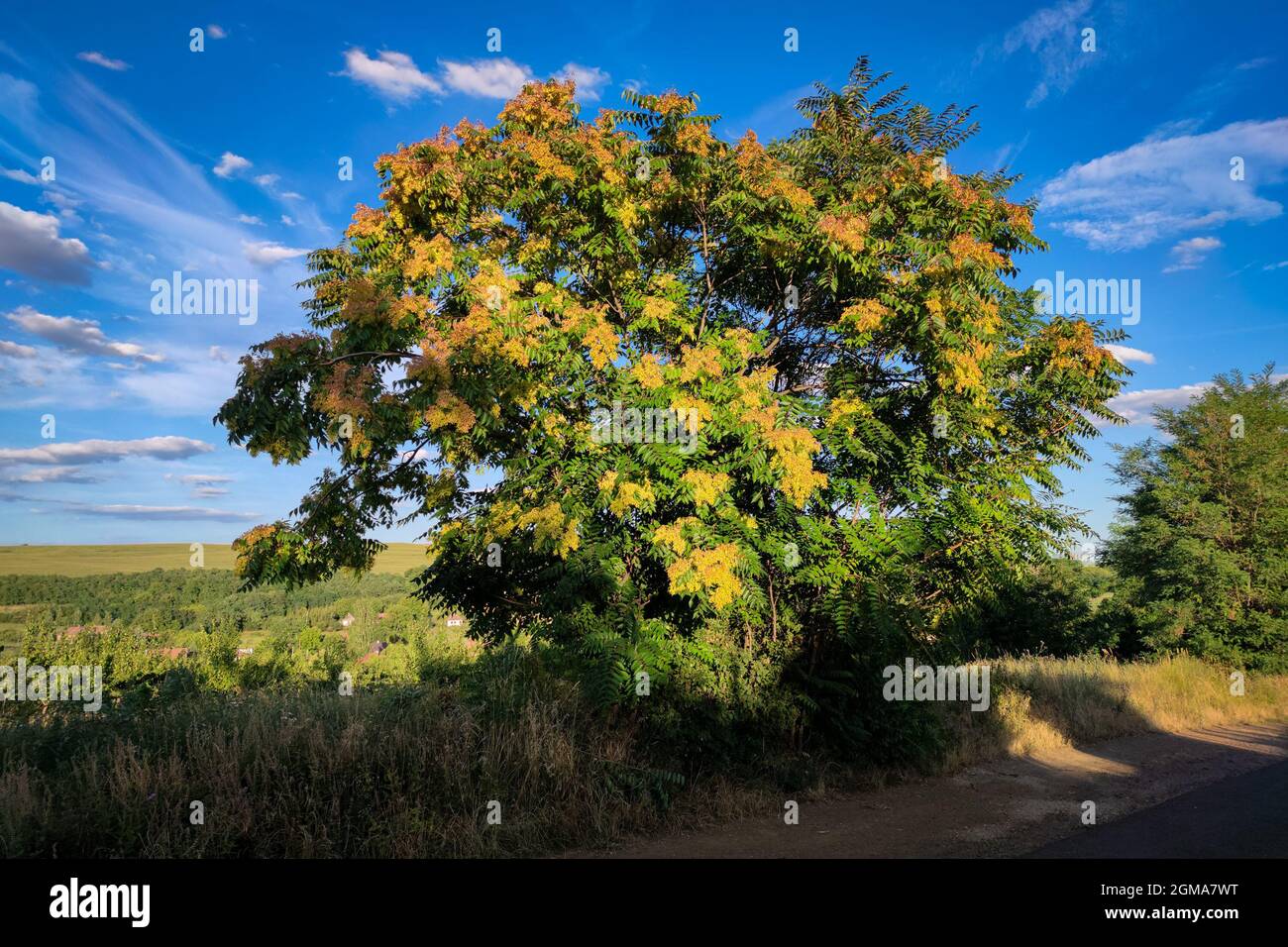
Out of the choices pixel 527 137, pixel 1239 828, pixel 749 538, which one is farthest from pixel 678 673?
pixel 527 137

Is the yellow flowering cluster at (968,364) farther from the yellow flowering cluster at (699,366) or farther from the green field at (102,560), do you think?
the green field at (102,560)

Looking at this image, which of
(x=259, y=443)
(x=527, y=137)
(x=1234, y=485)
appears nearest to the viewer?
(x=259, y=443)

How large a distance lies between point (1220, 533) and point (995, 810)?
1529 centimetres

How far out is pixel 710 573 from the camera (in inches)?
266

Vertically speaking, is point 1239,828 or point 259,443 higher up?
point 259,443

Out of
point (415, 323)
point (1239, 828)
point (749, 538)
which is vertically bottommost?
point (1239, 828)

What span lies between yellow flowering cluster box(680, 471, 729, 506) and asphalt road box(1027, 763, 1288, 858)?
443cm

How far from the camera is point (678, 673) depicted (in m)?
8.46

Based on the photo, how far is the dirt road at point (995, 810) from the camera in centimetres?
666

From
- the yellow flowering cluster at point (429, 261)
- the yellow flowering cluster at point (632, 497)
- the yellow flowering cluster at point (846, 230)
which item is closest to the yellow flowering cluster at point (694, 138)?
the yellow flowering cluster at point (846, 230)

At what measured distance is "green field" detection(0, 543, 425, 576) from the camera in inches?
2635

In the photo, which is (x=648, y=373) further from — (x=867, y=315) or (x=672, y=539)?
(x=867, y=315)
